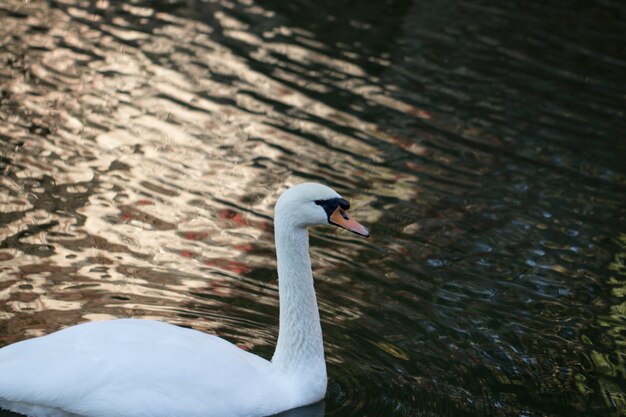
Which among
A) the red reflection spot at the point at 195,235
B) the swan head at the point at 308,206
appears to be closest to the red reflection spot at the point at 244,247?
the red reflection spot at the point at 195,235

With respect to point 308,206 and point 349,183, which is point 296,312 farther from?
point 349,183

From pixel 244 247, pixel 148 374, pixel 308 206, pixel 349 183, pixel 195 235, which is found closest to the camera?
pixel 148 374

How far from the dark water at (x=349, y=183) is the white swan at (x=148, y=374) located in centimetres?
73

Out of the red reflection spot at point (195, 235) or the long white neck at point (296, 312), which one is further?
the red reflection spot at point (195, 235)

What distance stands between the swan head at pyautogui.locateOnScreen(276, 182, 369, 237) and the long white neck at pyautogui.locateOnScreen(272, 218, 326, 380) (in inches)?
1.8

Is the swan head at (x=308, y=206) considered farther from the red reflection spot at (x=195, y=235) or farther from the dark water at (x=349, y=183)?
the red reflection spot at (x=195, y=235)

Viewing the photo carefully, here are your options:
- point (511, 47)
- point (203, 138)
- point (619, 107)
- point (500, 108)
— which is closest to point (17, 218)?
point (203, 138)

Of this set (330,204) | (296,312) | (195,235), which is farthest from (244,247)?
(330,204)

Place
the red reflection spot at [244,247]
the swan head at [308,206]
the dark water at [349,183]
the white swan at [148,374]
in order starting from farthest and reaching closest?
the red reflection spot at [244,247] → the dark water at [349,183] → the swan head at [308,206] → the white swan at [148,374]

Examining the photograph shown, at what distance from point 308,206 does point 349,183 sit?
4054mm

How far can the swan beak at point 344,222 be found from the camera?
6.40 m

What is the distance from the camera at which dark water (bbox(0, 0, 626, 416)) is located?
729 centimetres

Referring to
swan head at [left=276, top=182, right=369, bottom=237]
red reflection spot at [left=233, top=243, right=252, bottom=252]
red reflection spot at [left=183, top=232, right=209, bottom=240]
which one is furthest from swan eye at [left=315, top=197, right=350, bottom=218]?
red reflection spot at [left=183, top=232, right=209, bottom=240]

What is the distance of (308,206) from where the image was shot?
6.34m
